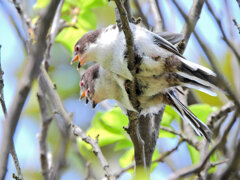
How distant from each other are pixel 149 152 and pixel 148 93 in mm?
465

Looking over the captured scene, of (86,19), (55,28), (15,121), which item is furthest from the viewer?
(86,19)

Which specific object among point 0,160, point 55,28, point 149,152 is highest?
point 55,28

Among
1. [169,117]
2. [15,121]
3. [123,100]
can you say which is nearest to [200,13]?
[169,117]

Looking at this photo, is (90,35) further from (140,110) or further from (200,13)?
(200,13)

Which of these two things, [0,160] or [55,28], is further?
[55,28]

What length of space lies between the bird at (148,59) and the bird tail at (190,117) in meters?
0.28

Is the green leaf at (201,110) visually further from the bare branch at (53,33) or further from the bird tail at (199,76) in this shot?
the bare branch at (53,33)

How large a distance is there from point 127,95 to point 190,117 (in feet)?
1.76

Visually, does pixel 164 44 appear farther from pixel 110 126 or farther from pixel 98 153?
pixel 110 126

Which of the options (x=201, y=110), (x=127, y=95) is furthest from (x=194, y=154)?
(x=127, y=95)

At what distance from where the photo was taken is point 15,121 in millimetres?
1087

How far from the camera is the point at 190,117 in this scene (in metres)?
2.90

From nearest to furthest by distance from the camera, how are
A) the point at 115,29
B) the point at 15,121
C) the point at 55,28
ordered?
the point at 15,121 < the point at 115,29 < the point at 55,28

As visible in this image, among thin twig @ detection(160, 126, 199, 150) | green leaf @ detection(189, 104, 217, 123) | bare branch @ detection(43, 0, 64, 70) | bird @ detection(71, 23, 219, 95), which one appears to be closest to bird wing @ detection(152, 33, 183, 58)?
bird @ detection(71, 23, 219, 95)
